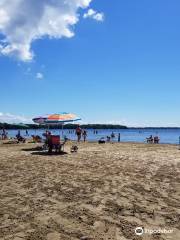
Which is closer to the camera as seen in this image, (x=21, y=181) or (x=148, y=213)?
(x=148, y=213)

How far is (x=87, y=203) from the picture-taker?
867 centimetres

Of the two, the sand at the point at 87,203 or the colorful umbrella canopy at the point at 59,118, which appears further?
the colorful umbrella canopy at the point at 59,118

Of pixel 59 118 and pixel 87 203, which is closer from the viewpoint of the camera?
pixel 87 203

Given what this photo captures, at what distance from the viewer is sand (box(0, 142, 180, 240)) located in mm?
6688

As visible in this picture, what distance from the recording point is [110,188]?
1043 cm

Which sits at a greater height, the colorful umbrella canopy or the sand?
the colorful umbrella canopy

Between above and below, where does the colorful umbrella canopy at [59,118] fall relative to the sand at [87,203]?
above

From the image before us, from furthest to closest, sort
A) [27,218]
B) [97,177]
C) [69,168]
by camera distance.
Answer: [69,168], [97,177], [27,218]

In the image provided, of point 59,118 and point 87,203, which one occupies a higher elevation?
point 59,118

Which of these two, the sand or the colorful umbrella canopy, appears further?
the colorful umbrella canopy

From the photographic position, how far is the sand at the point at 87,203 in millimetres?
6688

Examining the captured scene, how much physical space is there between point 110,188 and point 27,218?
3.53m

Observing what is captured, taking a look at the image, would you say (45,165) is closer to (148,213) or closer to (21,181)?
(21,181)

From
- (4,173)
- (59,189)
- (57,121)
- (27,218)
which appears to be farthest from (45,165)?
(57,121)
